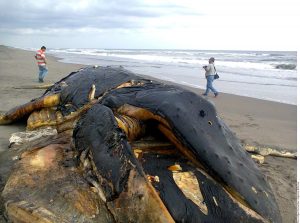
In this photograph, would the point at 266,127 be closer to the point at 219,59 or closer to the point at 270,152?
the point at 270,152

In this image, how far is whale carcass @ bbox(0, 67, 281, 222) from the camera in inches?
109

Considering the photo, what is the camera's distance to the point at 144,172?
289cm

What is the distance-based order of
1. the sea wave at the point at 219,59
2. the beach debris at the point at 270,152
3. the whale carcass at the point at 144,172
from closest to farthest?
the whale carcass at the point at 144,172 < the beach debris at the point at 270,152 < the sea wave at the point at 219,59

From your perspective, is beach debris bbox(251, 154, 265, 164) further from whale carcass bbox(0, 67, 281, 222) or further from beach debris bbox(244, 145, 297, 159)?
→ whale carcass bbox(0, 67, 281, 222)

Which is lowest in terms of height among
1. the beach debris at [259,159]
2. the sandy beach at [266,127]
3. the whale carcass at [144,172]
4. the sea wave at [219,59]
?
the sea wave at [219,59]

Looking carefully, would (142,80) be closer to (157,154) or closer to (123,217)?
(157,154)

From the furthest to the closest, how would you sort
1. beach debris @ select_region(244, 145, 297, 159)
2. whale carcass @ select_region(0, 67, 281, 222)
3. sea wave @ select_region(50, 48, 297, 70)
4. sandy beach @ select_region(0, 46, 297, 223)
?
1. sea wave @ select_region(50, 48, 297, 70)
2. beach debris @ select_region(244, 145, 297, 159)
3. sandy beach @ select_region(0, 46, 297, 223)
4. whale carcass @ select_region(0, 67, 281, 222)

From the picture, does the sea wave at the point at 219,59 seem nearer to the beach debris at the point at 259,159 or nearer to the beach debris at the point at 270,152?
the beach debris at the point at 270,152

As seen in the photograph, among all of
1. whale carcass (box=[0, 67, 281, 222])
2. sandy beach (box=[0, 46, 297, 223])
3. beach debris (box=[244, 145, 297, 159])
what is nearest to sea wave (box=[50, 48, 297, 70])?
sandy beach (box=[0, 46, 297, 223])

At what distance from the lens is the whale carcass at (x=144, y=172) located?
2.76 m

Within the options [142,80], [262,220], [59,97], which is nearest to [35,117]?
[59,97]

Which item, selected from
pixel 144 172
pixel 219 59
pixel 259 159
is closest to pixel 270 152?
pixel 259 159

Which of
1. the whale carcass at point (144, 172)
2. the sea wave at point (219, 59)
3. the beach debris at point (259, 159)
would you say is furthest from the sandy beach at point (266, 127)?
the sea wave at point (219, 59)

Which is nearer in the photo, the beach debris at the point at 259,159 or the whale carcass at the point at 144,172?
the whale carcass at the point at 144,172
